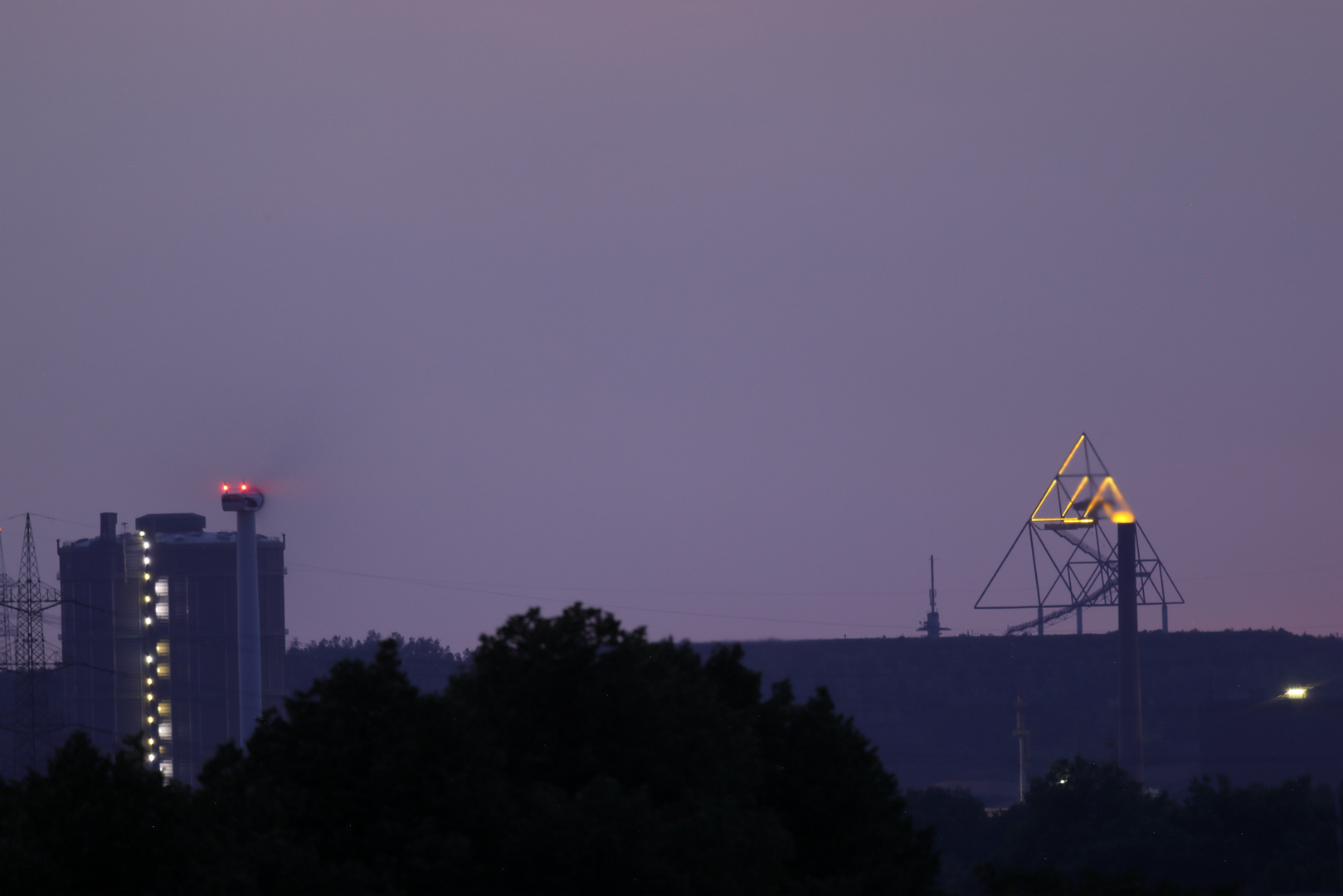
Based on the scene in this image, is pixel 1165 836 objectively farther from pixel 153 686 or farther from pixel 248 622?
pixel 153 686

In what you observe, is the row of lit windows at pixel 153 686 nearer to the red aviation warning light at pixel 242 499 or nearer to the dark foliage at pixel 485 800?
the red aviation warning light at pixel 242 499

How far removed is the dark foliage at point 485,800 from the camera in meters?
26.3

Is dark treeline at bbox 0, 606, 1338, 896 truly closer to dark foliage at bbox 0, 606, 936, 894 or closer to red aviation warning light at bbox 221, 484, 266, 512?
dark foliage at bbox 0, 606, 936, 894

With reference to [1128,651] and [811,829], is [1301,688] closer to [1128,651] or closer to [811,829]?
[1128,651]

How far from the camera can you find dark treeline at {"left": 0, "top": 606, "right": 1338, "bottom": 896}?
26.3 m

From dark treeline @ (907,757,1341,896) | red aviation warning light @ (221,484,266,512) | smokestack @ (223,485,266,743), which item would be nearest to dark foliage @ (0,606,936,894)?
dark treeline @ (907,757,1341,896)

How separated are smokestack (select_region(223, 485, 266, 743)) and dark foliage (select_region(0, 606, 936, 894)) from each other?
10894 cm

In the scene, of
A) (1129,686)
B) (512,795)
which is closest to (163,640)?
(1129,686)

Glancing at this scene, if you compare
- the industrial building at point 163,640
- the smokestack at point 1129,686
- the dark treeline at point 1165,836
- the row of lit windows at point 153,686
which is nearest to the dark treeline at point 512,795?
the dark treeline at point 1165,836

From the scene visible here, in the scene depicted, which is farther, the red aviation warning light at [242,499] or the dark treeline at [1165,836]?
the red aviation warning light at [242,499]

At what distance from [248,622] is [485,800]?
11790 cm

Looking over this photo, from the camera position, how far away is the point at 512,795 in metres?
31.9

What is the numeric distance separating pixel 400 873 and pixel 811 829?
49.6 feet

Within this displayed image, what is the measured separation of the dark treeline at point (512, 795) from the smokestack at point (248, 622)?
10484 cm
